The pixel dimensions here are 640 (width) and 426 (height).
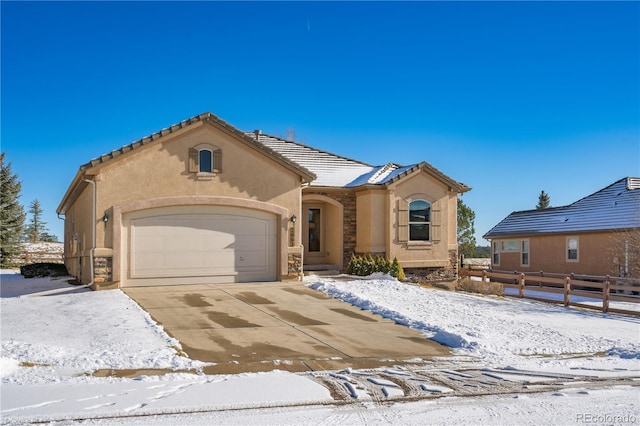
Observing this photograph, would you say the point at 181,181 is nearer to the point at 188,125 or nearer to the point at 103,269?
the point at 188,125

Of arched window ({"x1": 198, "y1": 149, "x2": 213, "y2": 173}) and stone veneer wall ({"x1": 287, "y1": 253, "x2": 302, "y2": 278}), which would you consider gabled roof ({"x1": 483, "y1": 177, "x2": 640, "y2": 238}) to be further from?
arched window ({"x1": 198, "y1": 149, "x2": 213, "y2": 173})

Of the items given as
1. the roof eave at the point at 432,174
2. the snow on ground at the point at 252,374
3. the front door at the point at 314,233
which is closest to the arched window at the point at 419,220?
the roof eave at the point at 432,174

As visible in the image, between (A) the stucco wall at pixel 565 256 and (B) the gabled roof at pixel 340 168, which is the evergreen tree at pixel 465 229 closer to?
(A) the stucco wall at pixel 565 256

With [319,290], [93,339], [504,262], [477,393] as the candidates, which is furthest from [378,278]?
[504,262]

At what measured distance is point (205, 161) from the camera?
61.8 ft

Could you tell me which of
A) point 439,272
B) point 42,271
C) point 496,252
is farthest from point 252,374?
point 496,252

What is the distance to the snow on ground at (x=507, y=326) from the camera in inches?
417

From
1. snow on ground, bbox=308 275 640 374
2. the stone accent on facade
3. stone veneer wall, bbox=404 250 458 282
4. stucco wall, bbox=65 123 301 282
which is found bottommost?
snow on ground, bbox=308 275 640 374

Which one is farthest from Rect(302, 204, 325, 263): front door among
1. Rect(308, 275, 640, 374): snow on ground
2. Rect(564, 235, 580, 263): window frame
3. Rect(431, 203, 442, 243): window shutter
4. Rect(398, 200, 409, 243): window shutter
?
Rect(564, 235, 580, 263): window frame

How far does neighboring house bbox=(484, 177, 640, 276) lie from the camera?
2733 cm

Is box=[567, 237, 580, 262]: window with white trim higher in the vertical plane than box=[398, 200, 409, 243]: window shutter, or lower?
lower

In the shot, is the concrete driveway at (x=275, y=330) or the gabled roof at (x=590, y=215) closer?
the concrete driveway at (x=275, y=330)

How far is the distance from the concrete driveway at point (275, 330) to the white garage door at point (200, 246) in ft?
2.32

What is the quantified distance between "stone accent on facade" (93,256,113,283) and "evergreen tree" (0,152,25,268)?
25161mm
